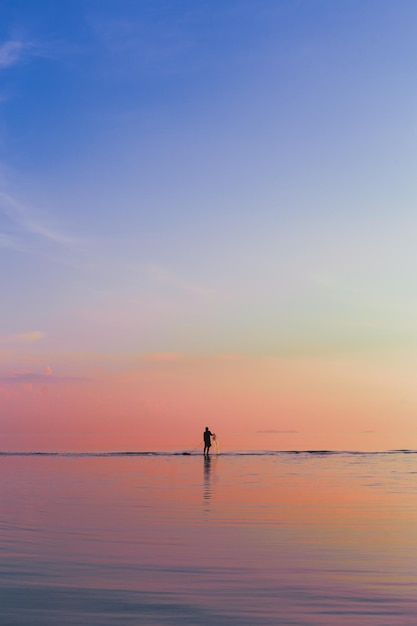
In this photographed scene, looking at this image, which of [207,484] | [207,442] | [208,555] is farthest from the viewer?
[207,442]

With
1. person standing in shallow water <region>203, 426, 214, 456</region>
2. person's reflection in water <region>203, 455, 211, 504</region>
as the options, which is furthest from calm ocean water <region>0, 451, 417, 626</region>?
person standing in shallow water <region>203, 426, 214, 456</region>

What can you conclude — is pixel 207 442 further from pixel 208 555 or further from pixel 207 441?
pixel 208 555

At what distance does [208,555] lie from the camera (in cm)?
1398

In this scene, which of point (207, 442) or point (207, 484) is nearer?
point (207, 484)

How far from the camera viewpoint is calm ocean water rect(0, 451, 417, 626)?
9633 millimetres

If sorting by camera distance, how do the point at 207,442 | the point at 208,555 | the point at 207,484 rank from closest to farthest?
1. the point at 208,555
2. the point at 207,484
3. the point at 207,442

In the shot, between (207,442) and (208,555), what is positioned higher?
(207,442)

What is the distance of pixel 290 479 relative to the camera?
33531mm

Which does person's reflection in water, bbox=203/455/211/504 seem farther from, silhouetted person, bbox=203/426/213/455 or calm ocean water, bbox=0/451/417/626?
silhouetted person, bbox=203/426/213/455

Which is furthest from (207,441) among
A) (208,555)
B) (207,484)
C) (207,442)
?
(208,555)

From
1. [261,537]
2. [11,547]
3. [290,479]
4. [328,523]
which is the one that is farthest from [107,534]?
[290,479]

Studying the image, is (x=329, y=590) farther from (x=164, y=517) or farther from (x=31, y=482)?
(x=31, y=482)

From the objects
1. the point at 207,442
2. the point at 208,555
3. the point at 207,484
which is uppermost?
the point at 207,442

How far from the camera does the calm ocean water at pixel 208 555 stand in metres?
9.63
